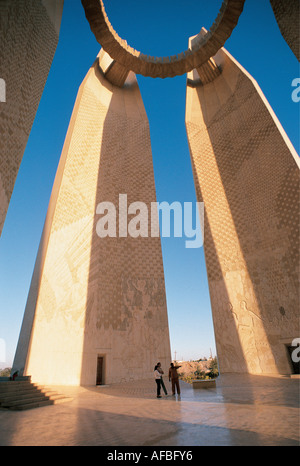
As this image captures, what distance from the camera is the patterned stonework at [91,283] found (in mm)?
7094

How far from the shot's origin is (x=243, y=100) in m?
11.0

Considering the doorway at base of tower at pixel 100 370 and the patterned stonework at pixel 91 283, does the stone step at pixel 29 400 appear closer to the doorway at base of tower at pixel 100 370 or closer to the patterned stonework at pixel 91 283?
the patterned stonework at pixel 91 283

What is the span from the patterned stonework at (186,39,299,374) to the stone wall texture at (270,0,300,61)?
336cm

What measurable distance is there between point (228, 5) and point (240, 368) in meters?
13.0

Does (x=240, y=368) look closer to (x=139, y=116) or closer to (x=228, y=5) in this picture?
(x=139, y=116)

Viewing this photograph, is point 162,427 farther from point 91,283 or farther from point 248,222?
point 248,222

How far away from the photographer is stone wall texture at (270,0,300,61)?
6074 millimetres

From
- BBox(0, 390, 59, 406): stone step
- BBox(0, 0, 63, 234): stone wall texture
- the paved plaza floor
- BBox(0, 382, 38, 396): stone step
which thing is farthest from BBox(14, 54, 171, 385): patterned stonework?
the paved plaza floor

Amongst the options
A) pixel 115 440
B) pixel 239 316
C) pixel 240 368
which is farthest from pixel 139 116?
pixel 115 440

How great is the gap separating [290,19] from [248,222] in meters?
5.88

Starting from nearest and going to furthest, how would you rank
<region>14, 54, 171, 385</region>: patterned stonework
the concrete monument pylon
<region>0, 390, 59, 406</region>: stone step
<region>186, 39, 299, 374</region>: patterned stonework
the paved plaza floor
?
the paved plaza floor, <region>0, 390, 59, 406</region>: stone step, <region>14, 54, 171, 385</region>: patterned stonework, the concrete monument pylon, <region>186, 39, 299, 374</region>: patterned stonework

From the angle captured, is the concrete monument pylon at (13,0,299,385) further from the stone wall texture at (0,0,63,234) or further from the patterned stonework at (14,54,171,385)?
the stone wall texture at (0,0,63,234)

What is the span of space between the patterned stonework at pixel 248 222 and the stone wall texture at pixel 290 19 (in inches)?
132
